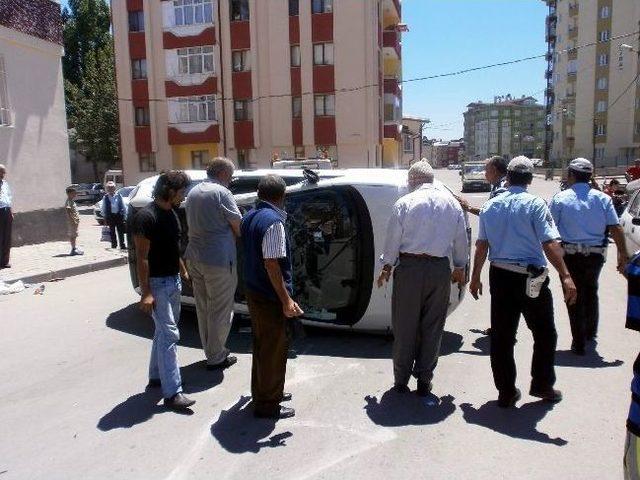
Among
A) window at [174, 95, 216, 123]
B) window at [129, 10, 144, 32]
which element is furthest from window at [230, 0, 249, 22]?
window at [129, 10, 144, 32]

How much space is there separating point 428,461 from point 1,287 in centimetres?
799

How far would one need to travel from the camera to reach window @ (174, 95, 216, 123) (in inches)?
1408

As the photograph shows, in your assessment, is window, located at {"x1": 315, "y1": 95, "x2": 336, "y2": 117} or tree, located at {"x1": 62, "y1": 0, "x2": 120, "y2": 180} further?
tree, located at {"x1": 62, "y1": 0, "x2": 120, "y2": 180}

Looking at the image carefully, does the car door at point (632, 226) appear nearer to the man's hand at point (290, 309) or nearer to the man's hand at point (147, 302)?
the man's hand at point (290, 309)

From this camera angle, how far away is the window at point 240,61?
115 feet

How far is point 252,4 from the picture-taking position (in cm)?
3419

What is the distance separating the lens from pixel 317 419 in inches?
163

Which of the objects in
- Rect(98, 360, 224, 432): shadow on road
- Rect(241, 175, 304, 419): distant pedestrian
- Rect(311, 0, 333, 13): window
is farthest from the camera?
Rect(311, 0, 333, 13): window

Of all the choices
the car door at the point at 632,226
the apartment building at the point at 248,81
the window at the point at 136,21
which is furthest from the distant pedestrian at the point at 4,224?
the window at the point at 136,21

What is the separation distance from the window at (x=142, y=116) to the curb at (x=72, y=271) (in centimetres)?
2658

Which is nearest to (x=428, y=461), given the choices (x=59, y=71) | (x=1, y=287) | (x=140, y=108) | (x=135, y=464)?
(x=135, y=464)

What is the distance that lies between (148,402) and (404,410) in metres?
2.00

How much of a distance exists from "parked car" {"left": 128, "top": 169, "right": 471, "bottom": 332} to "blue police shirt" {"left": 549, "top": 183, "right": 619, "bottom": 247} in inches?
48.5

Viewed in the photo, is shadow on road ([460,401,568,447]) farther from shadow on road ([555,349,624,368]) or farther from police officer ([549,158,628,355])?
police officer ([549,158,628,355])
